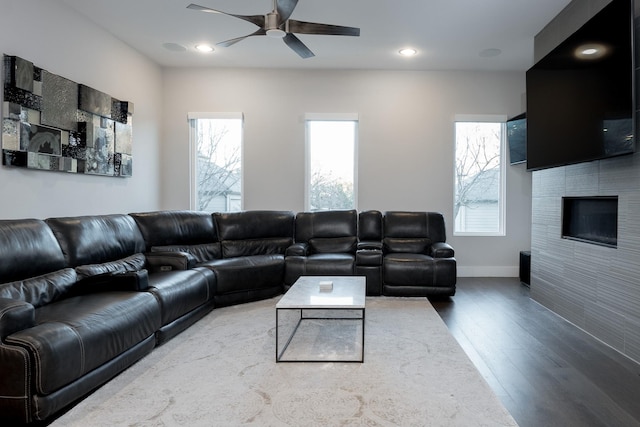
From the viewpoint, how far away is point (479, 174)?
225 inches

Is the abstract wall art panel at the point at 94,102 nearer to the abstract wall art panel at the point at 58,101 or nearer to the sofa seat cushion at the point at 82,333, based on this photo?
the abstract wall art panel at the point at 58,101

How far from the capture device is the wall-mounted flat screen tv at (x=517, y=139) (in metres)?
5.20

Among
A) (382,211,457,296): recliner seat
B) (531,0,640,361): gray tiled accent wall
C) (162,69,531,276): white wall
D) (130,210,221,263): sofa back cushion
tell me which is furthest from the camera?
(162,69,531,276): white wall

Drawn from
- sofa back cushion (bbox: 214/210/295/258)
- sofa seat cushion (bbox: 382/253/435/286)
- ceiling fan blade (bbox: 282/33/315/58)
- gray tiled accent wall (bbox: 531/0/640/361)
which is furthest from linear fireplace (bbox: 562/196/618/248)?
sofa back cushion (bbox: 214/210/295/258)

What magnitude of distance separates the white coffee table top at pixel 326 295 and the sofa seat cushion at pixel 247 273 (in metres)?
0.74

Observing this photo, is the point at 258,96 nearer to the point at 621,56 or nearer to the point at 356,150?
the point at 356,150

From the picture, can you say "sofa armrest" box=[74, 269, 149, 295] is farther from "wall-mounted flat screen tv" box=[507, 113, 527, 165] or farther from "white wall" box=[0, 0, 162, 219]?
"wall-mounted flat screen tv" box=[507, 113, 527, 165]

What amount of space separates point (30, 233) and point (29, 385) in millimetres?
1217

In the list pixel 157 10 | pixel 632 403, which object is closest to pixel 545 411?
pixel 632 403

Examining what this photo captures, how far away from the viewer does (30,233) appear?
2629 millimetres

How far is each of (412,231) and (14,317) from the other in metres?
4.25

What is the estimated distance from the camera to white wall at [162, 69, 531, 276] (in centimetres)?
564

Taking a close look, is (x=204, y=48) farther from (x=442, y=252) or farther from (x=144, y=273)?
(x=442, y=252)

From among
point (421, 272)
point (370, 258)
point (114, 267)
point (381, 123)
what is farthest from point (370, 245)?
point (114, 267)
